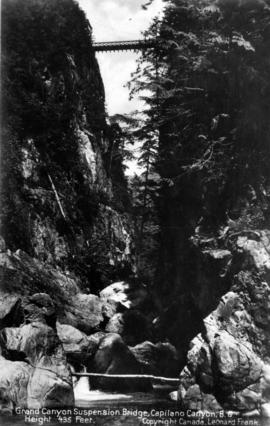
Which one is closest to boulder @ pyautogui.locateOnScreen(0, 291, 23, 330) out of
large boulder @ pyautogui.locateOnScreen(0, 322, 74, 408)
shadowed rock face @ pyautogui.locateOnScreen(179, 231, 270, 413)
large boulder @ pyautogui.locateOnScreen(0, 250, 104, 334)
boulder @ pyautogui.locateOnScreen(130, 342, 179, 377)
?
large boulder @ pyautogui.locateOnScreen(0, 250, 104, 334)

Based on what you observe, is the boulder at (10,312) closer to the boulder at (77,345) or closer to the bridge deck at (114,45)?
the boulder at (77,345)

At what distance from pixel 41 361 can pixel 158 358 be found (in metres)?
6.55

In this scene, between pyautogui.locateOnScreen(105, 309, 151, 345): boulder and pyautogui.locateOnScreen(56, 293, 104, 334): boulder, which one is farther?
pyautogui.locateOnScreen(105, 309, 151, 345): boulder

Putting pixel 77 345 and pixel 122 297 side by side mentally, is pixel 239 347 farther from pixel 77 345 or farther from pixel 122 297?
pixel 122 297

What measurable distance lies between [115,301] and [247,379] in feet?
42.8

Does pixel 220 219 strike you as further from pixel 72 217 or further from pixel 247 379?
pixel 72 217

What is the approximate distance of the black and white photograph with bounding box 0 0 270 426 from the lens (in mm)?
14047

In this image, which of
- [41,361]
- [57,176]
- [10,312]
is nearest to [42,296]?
[10,312]

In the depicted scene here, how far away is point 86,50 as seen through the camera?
37.6 metres

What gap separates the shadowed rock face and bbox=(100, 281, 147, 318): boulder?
9.74 metres

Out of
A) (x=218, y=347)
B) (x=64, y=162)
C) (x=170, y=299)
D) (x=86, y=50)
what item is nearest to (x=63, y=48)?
(x=86, y=50)

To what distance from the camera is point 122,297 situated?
26.2 meters

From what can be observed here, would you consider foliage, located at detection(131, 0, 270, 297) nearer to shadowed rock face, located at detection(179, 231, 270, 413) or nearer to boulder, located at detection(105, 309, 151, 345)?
shadowed rock face, located at detection(179, 231, 270, 413)

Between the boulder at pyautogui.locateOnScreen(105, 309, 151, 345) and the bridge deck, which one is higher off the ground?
the bridge deck
